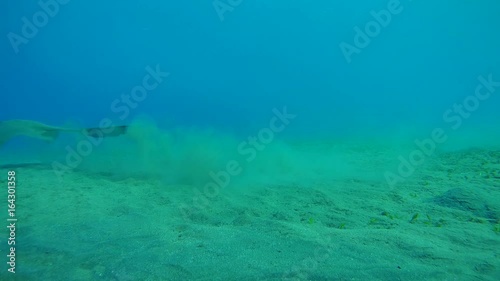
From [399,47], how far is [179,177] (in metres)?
109

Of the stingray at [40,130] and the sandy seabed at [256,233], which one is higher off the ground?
the stingray at [40,130]

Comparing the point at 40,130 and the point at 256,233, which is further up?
the point at 40,130

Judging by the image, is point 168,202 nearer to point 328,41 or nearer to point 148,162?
point 148,162

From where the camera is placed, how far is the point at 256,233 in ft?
13.4

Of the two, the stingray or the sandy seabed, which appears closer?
the sandy seabed

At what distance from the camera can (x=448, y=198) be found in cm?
582

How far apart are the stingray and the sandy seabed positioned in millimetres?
1749

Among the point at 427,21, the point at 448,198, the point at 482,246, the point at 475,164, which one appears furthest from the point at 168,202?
the point at 427,21

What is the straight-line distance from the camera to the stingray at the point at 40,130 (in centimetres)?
801

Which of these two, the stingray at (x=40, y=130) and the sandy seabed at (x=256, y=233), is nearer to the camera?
the sandy seabed at (x=256, y=233)

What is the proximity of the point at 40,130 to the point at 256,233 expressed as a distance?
8.25 meters

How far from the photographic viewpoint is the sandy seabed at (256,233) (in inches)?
123

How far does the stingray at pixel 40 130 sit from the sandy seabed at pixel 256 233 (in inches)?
68.9

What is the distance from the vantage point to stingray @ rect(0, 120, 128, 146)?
315 inches
